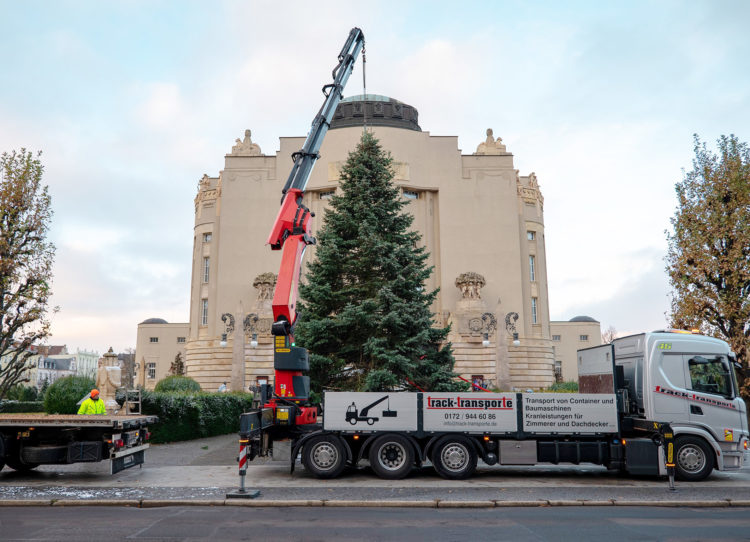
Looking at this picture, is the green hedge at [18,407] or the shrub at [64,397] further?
the green hedge at [18,407]

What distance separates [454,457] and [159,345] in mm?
55633

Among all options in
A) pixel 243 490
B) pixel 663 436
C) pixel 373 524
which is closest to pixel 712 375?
pixel 663 436

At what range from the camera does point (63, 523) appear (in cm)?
868

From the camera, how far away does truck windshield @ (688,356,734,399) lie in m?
13.2

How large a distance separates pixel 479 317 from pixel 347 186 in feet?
77.6

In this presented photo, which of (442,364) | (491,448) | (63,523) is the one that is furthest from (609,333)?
(63,523)

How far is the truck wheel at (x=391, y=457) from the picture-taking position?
496 inches

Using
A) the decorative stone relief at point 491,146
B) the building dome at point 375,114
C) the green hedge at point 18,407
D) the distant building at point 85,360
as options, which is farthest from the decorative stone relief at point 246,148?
Answer: the distant building at point 85,360

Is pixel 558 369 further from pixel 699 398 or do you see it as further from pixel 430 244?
pixel 699 398

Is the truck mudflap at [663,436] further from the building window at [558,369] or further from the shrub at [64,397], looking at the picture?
the building window at [558,369]

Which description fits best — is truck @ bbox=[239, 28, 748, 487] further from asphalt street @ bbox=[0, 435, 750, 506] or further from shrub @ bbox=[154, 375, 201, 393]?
shrub @ bbox=[154, 375, 201, 393]

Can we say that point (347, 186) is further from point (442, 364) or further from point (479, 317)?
point (479, 317)

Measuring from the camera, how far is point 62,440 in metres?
12.5

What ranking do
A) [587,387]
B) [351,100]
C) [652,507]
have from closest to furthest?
[652,507] → [587,387] → [351,100]
